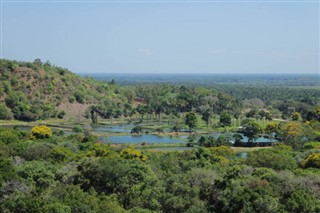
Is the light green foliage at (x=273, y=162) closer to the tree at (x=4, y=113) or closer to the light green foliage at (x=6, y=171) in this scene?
the light green foliage at (x=6, y=171)

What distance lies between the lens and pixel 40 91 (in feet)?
357

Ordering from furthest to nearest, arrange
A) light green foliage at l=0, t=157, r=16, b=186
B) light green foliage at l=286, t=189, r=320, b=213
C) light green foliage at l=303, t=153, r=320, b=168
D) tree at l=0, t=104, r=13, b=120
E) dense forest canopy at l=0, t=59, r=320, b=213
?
tree at l=0, t=104, r=13, b=120
light green foliage at l=303, t=153, r=320, b=168
light green foliage at l=0, t=157, r=16, b=186
dense forest canopy at l=0, t=59, r=320, b=213
light green foliage at l=286, t=189, r=320, b=213

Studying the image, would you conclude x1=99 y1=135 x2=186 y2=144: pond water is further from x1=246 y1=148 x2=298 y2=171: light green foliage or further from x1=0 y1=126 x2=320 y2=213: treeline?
x1=0 y1=126 x2=320 y2=213: treeline

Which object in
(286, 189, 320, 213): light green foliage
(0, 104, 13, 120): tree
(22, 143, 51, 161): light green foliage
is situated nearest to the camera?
(286, 189, 320, 213): light green foliage

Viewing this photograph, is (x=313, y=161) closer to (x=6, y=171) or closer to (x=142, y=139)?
(x=6, y=171)

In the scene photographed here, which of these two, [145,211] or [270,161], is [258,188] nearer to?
[145,211]

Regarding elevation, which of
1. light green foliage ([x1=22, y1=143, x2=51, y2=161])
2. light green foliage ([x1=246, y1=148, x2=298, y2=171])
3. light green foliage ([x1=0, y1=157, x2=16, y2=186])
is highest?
light green foliage ([x1=0, y1=157, x2=16, y2=186])

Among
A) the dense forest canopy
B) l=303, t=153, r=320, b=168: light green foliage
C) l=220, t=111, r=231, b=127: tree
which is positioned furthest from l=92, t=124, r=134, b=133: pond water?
l=303, t=153, r=320, b=168: light green foliage

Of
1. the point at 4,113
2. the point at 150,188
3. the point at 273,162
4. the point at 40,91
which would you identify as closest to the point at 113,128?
the point at 4,113

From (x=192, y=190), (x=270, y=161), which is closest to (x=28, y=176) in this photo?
(x=192, y=190)

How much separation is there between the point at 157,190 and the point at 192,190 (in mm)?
2101

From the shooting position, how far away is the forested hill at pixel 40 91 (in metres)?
95.7

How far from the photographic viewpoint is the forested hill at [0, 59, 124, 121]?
314ft

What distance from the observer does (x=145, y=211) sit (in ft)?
80.3
